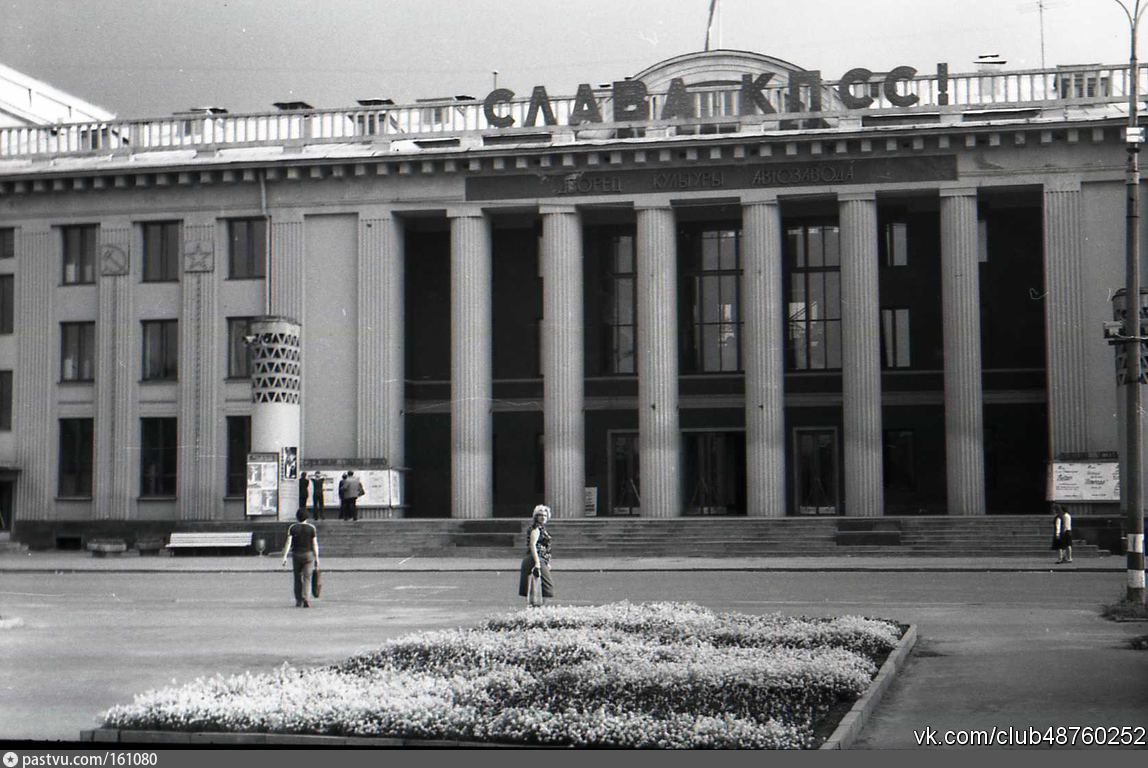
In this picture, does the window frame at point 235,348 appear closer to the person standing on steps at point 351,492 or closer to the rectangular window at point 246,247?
the rectangular window at point 246,247

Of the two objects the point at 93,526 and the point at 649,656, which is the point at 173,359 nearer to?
the point at 93,526

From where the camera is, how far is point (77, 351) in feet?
165

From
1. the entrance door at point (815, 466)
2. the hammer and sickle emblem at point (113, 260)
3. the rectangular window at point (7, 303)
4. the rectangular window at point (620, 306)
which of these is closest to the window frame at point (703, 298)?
the rectangular window at point (620, 306)

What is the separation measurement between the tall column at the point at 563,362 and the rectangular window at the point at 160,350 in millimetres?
13449

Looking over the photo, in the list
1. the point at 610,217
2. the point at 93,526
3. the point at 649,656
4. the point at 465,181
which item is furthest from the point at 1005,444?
the point at 649,656

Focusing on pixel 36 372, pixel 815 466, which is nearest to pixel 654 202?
pixel 815 466

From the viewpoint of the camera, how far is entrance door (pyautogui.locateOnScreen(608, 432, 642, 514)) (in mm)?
51000

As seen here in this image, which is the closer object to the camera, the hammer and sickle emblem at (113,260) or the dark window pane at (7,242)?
the hammer and sickle emblem at (113,260)

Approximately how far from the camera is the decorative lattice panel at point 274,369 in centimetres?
4306

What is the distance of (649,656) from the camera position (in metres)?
13.6

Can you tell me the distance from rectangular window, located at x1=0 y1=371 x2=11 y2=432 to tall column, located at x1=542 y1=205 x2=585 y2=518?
19.6 metres

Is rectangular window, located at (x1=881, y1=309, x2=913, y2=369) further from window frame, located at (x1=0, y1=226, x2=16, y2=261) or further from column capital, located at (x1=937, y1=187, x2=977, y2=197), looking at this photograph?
window frame, located at (x1=0, y1=226, x2=16, y2=261)

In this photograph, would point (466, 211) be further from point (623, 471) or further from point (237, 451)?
point (237, 451)

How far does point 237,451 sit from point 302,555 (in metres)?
24.8
